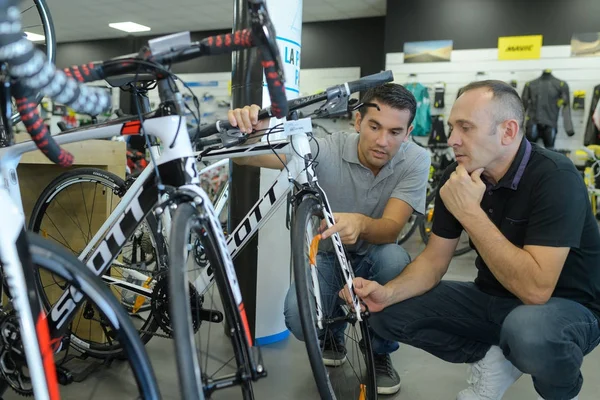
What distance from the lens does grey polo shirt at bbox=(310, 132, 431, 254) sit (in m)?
1.82

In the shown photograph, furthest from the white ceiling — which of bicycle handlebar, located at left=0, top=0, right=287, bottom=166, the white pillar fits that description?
bicycle handlebar, located at left=0, top=0, right=287, bottom=166

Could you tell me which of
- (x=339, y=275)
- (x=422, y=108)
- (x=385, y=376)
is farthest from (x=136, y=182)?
(x=422, y=108)

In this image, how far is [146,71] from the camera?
3.08 ft

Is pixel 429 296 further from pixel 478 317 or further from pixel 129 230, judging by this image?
pixel 129 230

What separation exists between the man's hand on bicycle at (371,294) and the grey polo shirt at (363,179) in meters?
0.30

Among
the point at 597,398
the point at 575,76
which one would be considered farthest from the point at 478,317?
the point at 575,76

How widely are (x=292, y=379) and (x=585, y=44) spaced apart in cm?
620

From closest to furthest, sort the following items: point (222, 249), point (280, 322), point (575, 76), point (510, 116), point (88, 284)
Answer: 1. point (88, 284)
2. point (222, 249)
3. point (510, 116)
4. point (280, 322)
5. point (575, 76)

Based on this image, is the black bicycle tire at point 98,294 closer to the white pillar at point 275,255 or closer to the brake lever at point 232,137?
the brake lever at point 232,137

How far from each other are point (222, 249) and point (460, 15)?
6.59 m

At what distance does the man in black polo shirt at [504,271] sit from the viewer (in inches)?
51.4

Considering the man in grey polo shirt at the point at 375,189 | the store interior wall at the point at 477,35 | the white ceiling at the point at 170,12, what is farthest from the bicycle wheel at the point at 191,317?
the white ceiling at the point at 170,12

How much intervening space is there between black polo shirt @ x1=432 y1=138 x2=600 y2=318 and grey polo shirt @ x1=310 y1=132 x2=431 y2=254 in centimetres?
34

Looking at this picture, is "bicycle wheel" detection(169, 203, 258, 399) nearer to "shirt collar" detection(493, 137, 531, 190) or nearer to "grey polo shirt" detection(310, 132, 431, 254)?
"grey polo shirt" detection(310, 132, 431, 254)
